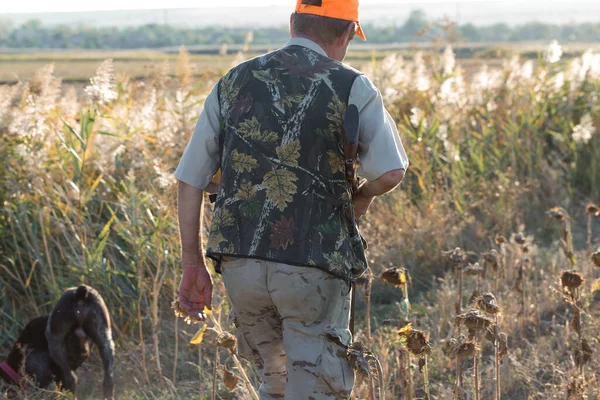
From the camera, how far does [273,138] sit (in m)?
3.04

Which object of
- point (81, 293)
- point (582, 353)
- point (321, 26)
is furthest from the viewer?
point (81, 293)

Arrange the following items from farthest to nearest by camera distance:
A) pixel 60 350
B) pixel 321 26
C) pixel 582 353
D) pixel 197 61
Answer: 1. pixel 197 61
2. pixel 60 350
3. pixel 582 353
4. pixel 321 26

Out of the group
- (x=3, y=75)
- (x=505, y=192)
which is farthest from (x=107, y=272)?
(x=3, y=75)

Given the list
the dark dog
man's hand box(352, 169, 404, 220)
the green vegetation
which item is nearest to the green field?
the green vegetation

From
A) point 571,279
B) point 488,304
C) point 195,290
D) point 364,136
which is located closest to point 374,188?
point 364,136

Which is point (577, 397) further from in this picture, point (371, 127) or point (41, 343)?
point (41, 343)

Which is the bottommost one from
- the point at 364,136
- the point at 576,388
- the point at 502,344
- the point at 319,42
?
the point at 576,388

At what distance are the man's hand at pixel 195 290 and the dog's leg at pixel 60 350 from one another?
184cm

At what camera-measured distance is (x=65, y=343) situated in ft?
16.6

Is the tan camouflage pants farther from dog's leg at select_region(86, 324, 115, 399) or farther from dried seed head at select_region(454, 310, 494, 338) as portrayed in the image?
dog's leg at select_region(86, 324, 115, 399)

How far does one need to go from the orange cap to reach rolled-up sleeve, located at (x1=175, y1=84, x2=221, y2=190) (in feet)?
1.43

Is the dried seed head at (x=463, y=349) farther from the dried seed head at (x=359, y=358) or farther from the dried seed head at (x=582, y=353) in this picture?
the dried seed head at (x=582, y=353)

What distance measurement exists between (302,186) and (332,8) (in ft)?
2.08

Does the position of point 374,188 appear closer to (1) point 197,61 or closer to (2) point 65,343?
(2) point 65,343
